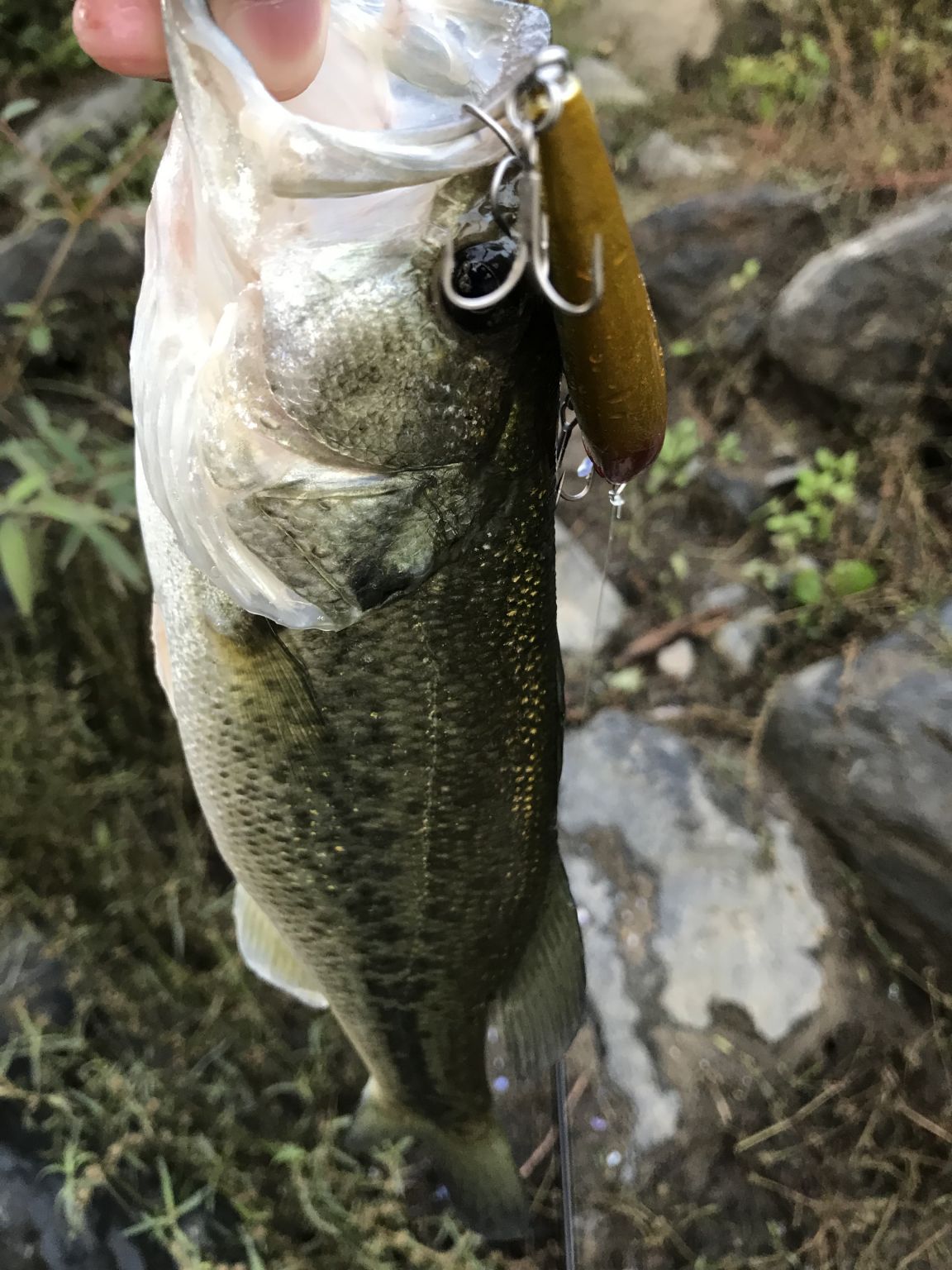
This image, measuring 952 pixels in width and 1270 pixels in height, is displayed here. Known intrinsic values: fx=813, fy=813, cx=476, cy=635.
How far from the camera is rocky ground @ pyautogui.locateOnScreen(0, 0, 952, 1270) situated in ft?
5.76

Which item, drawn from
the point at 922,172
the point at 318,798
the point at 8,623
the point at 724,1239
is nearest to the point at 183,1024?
the point at 8,623

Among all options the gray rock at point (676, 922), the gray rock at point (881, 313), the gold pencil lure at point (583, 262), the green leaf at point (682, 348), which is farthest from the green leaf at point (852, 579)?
the gold pencil lure at point (583, 262)

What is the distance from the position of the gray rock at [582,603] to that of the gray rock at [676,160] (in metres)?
1.53

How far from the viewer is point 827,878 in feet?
7.44

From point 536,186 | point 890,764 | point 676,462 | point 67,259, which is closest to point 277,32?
point 536,186

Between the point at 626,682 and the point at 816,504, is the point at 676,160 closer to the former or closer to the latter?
the point at 816,504

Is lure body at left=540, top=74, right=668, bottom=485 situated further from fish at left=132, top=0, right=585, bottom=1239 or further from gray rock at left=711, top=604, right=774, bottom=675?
gray rock at left=711, top=604, right=774, bottom=675

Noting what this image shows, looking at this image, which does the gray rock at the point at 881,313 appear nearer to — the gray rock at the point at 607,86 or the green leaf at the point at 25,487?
the gray rock at the point at 607,86

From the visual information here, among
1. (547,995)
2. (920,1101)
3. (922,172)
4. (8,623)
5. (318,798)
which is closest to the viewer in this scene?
(318,798)

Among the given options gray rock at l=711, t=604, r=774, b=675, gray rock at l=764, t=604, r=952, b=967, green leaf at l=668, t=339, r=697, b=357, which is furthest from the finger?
green leaf at l=668, t=339, r=697, b=357

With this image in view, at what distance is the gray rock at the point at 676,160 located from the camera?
312 centimetres

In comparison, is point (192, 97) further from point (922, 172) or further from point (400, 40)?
point (922, 172)

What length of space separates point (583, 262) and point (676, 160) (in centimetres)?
313

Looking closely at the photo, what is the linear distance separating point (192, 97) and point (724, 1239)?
7.99ft
